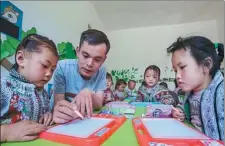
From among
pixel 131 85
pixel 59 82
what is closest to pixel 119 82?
pixel 131 85

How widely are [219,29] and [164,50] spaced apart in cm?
10

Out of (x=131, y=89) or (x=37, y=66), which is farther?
(x=131, y=89)

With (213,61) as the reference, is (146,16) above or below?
above

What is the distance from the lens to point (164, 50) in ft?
1.04

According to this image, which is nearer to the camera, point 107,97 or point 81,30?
point 81,30

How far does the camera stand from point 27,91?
0.69ft

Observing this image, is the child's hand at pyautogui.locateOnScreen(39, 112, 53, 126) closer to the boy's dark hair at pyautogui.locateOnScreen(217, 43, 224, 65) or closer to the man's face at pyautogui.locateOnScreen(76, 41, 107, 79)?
the man's face at pyautogui.locateOnScreen(76, 41, 107, 79)

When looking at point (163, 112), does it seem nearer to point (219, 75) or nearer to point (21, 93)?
point (219, 75)

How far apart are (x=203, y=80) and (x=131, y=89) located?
153 millimetres

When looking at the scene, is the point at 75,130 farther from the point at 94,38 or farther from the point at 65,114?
the point at 94,38

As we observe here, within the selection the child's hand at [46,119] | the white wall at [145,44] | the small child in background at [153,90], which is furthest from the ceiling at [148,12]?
the child's hand at [46,119]

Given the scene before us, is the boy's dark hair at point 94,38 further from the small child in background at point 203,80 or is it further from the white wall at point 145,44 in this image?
the small child in background at point 203,80

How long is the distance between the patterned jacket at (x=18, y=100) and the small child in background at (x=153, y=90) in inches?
8.1

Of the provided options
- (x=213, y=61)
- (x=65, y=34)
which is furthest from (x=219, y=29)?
(x=65, y=34)
